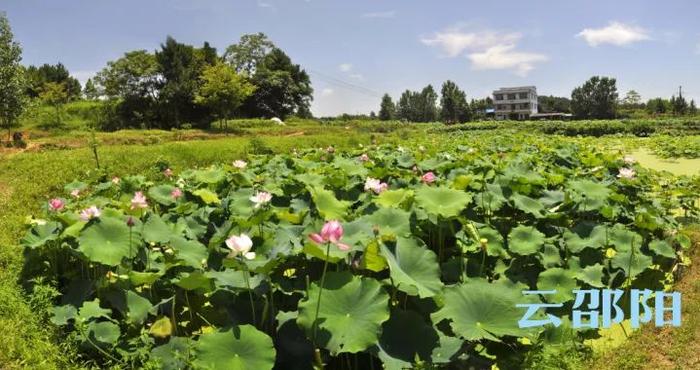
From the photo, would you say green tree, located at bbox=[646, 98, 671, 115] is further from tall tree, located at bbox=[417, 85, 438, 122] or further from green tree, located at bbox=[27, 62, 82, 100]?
green tree, located at bbox=[27, 62, 82, 100]

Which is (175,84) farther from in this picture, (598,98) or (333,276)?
(598,98)

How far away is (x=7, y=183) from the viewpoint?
870 cm

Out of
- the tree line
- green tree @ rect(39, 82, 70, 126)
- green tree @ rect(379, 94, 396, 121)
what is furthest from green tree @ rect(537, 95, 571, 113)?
green tree @ rect(39, 82, 70, 126)

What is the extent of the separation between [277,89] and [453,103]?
2724 centimetres

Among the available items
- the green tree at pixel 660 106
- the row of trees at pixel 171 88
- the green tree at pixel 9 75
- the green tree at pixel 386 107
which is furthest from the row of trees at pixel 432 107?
the green tree at pixel 9 75

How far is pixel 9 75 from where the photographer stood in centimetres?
1639

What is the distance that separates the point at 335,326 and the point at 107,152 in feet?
37.5

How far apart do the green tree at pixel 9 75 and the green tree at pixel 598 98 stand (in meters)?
53.5

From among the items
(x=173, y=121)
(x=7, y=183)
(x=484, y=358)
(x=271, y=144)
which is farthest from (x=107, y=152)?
(x=173, y=121)

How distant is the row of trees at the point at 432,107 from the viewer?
196ft

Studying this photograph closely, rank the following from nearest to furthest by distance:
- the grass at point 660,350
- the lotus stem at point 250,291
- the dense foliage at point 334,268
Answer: the dense foliage at point 334,268, the lotus stem at point 250,291, the grass at point 660,350

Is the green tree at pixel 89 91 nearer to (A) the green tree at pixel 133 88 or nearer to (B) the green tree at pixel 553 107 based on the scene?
(A) the green tree at pixel 133 88

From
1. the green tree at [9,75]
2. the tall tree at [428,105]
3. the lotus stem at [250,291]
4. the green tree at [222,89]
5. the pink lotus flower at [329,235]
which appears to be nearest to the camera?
the pink lotus flower at [329,235]

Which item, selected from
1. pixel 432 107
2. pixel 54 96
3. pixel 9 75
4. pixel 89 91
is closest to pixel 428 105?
pixel 432 107
